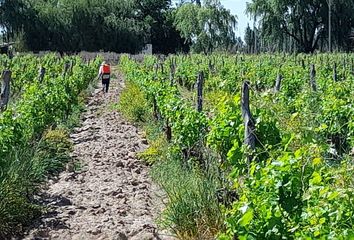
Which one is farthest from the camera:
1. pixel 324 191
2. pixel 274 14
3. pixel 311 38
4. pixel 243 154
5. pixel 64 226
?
pixel 311 38

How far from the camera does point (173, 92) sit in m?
10.8

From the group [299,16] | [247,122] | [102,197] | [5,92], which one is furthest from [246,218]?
[299,16]

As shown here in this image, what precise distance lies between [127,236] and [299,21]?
45.3m

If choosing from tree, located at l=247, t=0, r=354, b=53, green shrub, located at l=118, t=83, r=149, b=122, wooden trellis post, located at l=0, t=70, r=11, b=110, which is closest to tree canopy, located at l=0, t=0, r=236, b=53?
tree, located at l=247, t=0, r=354, b=53

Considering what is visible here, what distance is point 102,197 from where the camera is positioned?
7582 millimetres

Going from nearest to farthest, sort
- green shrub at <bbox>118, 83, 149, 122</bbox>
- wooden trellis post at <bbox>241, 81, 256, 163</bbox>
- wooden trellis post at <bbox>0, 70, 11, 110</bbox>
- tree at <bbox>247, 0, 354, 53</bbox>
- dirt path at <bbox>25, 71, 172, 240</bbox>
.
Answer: wooden trellis post at <bbox>241, 81, 256, 163</bbox> < dirt path at <bbox>25, 71, 172, 240</bbox> < wooden trellis post at <bbox>0, 70, 11, 110</bbox> < green shrub at <bbox>118, 83, 149, 122</bbox> < tree at <bbox>247, 0, 354, 53</bbox>

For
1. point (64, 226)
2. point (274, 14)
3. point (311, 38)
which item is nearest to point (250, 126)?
point (64, 226)

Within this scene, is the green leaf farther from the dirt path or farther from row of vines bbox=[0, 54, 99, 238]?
row of vines bbox=[0, 54, 99, 238]

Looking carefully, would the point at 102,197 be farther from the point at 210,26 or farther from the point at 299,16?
the point at 210,26

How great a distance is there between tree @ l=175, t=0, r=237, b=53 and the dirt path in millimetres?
44174

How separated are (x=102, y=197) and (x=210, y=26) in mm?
49146

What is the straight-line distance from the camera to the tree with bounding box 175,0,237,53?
5503 centimetres

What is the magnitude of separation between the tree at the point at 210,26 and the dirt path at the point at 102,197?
4417cm

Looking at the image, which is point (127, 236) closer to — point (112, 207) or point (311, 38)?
point (112, 207)
